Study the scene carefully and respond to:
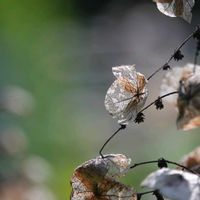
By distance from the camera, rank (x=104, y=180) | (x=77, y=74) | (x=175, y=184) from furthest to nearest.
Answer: (x=77, y=74) → (x=104, y=180) → (x=175, y=184)

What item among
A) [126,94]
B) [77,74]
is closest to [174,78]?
[126,94]

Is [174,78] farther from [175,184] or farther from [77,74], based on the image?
[77,74]

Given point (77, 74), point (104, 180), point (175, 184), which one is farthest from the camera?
point (77, 74)

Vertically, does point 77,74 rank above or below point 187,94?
above

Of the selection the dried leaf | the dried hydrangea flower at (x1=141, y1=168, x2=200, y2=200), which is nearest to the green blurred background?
the dried leaf

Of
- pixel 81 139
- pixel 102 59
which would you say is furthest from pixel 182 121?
pixel 102 59

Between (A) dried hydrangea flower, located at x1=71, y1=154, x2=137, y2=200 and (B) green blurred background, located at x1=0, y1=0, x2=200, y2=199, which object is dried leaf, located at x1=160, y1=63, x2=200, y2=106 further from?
(B) green blurred background, located at x1=0, y1=0, x2=200, y2=199

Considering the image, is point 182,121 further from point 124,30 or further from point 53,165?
point 124,30

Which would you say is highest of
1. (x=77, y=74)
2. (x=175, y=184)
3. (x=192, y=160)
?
(x=77, y=74)
